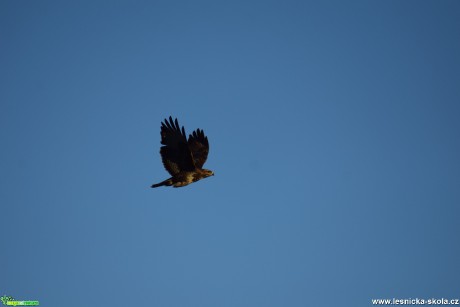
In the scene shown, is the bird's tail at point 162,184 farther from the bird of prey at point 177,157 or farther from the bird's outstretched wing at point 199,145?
the bird's outstretched wing at point 199,145

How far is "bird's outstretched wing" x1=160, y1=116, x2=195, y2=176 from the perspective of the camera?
40.1 metres

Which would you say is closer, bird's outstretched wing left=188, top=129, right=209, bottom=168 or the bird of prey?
the bird of prey

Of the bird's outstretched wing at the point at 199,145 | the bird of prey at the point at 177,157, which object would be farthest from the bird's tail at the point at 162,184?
the bird's outstretched wing at the point at 199,145

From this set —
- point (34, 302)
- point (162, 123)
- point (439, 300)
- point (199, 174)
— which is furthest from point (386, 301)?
point (34, 302)

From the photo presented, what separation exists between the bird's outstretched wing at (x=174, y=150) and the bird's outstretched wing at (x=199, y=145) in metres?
1.81

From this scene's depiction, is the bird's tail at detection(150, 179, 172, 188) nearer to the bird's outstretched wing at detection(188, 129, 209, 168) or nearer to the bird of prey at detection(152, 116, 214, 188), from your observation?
the bird of prey at detection(152, 116, 214, 188)

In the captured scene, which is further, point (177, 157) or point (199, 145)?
point (199, 145)

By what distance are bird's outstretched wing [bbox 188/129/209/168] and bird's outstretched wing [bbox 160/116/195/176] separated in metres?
1.81

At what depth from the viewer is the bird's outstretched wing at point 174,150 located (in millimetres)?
40062

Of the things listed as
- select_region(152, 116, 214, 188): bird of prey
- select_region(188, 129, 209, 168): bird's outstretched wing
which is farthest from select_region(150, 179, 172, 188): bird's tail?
select_region(188, 129, 209, 168): bird's outstretched wing

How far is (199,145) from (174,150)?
8.27ft

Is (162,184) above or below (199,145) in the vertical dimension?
below

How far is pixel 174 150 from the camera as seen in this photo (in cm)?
4028

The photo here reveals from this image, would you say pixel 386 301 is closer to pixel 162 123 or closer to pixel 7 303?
pixel 162 123
